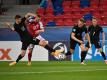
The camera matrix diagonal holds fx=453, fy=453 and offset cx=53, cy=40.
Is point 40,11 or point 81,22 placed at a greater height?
point 81,22

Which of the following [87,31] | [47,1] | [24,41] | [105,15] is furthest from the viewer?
[47,1]

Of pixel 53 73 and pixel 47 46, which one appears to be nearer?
pixel 53 73

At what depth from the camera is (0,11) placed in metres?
28.0

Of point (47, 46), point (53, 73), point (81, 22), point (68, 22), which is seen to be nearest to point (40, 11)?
point (68, 22)

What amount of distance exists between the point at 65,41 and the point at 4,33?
3.08 m

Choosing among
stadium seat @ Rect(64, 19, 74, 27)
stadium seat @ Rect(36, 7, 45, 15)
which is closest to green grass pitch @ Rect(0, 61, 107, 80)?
stadium seat @ Rect(64, 19, 74, 27)

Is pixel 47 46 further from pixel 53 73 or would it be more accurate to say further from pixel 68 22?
pixel 68 22

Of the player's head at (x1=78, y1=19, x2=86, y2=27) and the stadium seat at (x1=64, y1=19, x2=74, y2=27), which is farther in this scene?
the stadium seat at (x1=64, y1=19, x2=74, y2=27)

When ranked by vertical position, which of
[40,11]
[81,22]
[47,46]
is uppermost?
[81,22]

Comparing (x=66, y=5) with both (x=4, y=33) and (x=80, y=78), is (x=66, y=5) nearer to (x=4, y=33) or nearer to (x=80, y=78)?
(x=4, y=33)

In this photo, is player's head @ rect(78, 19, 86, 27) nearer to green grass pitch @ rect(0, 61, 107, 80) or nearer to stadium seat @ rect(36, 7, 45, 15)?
green grass pitch @ rect(0, 61, 107, 80)

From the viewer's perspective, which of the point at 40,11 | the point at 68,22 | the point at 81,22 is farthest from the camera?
the point at 40,11

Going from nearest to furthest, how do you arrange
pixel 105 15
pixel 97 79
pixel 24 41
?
pixel 97 79 → pixel 24 41 → pixel 105 15

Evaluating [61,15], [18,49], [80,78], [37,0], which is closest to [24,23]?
[18,49]
